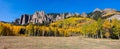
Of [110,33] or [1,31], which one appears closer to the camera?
[110,33]

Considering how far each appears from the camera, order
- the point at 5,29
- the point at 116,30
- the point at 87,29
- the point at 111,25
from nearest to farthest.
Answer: the point at 116,30 < the point at 111,25 < the point at 87,29 < the point at 5,29

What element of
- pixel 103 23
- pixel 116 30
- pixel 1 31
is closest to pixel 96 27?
A: pixel 103 23

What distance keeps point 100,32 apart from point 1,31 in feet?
212

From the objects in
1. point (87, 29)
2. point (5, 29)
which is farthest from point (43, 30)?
point (87, 29)

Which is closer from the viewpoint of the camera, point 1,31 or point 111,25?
point 111,25

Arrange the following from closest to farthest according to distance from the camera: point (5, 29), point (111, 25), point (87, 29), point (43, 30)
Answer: point (111, 25) < point (87, 29) < point (5, 29) < point (43, 30)

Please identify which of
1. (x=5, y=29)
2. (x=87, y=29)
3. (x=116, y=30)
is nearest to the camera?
(x=116, y=30)

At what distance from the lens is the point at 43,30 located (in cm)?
18188

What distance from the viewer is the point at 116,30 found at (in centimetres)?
11881

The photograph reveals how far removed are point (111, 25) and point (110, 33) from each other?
5.45m

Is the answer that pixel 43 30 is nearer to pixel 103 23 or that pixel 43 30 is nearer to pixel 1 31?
pixel 1 31

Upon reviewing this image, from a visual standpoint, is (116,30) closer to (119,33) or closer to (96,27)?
(119,33)

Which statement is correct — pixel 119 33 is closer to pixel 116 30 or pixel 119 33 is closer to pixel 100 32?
pixel 116 30

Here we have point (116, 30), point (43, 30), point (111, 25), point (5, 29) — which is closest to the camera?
point (116, 30)
